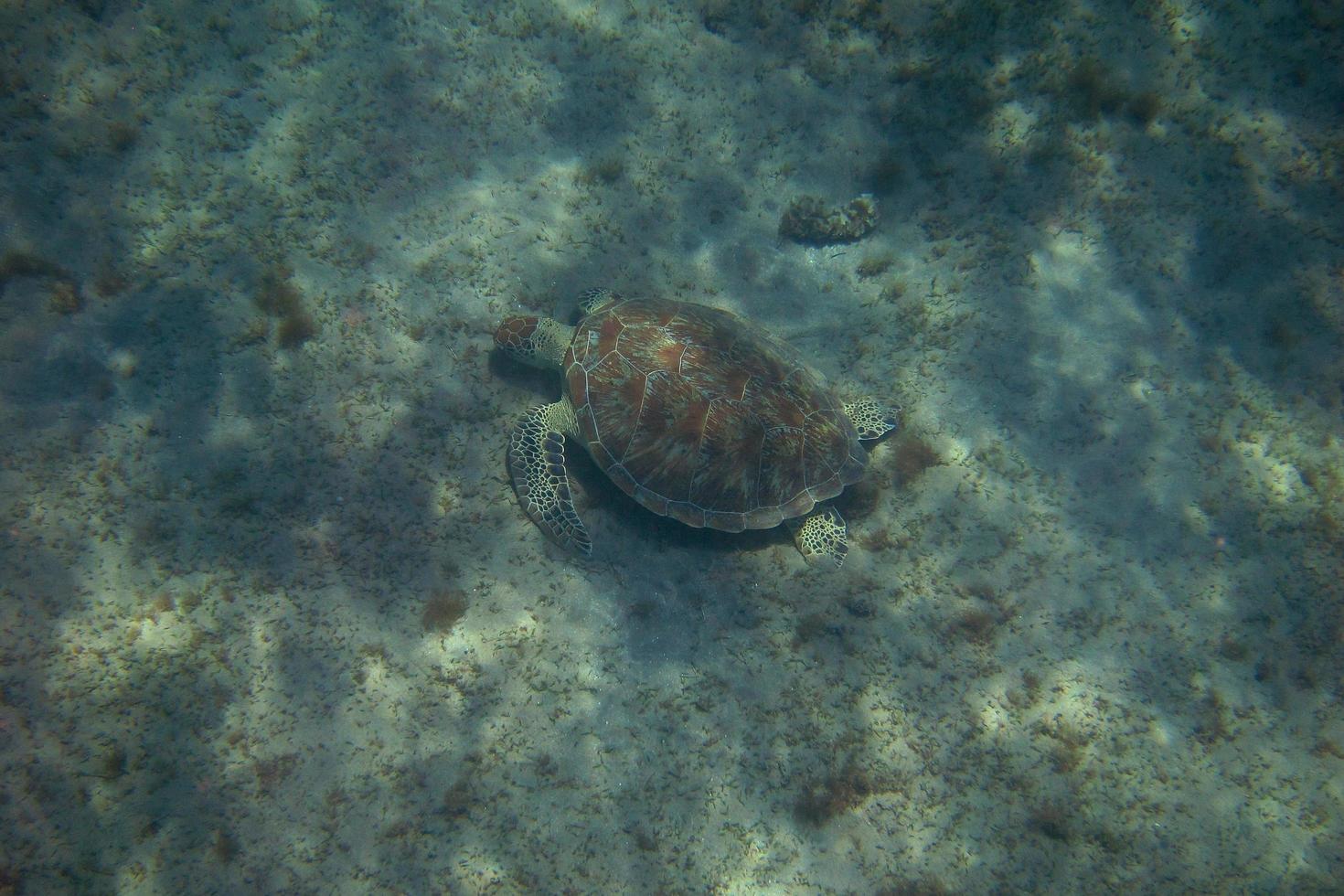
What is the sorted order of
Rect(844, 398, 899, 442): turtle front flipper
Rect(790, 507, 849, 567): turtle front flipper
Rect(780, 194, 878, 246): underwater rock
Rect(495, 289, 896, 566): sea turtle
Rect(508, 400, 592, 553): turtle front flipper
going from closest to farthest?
Rect(508, 400, 592, 553): turtle front flipper
Rect(495, 289, 896, 566): sea turtle
Rect(790, 507, 849, 567): turtle front flipper
Rect(844, 398, 899, 442): turtle front flipper
Rect(780, 194, 878, 246): underwater rock

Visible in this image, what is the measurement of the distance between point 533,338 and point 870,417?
3.17 metres

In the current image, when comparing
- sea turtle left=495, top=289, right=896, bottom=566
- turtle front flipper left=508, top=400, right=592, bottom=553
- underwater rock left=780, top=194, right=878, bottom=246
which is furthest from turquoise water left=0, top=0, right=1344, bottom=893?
sea turtle left=495, top=289, right=896, bottom=566

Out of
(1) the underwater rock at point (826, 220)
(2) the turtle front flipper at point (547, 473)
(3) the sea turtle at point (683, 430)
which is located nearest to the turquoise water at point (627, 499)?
(1) the underwater rock at point (826, 220)

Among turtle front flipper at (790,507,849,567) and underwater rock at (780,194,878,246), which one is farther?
underwater rock at (780,194,878,246)

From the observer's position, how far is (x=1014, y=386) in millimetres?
5219

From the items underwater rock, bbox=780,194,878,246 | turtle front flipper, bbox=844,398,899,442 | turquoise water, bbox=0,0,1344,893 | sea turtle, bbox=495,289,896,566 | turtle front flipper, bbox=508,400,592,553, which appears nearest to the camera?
turquoise water, bbox=0,0,1344,893

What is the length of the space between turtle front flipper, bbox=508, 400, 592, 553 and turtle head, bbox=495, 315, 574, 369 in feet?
1.57

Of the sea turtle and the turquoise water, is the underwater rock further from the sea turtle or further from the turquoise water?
the sea turtle

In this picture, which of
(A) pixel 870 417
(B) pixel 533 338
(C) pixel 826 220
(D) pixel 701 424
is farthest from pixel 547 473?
(C) pixel 826 220

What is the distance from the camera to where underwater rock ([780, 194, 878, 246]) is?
222 inches

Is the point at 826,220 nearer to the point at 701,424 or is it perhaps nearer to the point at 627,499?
the point at 701,424

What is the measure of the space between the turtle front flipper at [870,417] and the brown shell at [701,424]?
0.65ft

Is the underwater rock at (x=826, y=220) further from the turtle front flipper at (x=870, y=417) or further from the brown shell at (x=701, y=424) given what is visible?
the turtle front flipper at (x=870, y=417)

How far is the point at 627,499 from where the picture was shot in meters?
4.88
